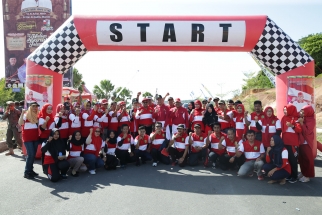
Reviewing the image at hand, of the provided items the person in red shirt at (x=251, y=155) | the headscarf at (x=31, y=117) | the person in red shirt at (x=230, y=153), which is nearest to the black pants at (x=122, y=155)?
the headscarf at (x=31, y=117)

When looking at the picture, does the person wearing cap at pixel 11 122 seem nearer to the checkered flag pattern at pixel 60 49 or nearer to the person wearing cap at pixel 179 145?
the checkered flag pattern at pixel 60 49

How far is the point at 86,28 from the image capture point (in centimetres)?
699

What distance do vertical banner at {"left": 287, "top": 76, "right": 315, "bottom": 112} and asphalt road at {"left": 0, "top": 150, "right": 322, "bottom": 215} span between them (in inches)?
63.0

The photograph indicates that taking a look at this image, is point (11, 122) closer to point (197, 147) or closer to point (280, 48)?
point (197, 147)

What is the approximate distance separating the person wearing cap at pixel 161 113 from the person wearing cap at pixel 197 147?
1.17 m

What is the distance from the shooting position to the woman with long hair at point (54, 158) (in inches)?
221

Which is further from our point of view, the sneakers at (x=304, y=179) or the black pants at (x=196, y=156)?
the black pants at (x=196, y=156)

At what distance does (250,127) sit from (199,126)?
116cm

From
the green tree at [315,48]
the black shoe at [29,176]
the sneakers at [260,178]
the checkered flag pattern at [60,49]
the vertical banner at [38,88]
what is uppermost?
the green tree at [315,48]

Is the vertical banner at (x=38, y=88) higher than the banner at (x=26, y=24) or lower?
lower

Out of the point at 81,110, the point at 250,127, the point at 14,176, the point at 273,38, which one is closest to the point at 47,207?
the point at 14,176

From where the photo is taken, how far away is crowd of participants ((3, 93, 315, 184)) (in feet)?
18.7

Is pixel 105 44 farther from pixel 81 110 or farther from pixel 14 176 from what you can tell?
pixel 14 176

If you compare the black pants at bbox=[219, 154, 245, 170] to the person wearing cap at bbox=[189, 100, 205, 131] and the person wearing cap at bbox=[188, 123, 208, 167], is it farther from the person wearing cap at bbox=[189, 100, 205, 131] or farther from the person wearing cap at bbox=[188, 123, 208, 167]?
the person wearing cap at bbox=[189, 100, 205, 131]
